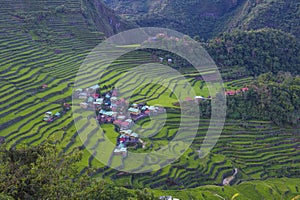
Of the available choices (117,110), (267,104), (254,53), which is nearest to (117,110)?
(117,110)

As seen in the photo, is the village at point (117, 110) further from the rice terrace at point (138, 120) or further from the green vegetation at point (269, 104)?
the green vegetation at point (269, 104)

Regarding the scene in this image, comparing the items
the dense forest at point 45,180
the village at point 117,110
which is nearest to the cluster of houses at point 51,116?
the village at point 117,110

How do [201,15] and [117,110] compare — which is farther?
[201,15]

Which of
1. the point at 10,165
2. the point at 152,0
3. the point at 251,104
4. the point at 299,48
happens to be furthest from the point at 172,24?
the point at 10,165

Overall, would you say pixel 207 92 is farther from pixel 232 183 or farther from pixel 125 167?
pixel 125 167

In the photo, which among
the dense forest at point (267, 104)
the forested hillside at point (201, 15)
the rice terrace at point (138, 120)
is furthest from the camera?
the forested hillside at point (201, 15)

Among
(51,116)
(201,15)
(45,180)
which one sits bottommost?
(51,116)

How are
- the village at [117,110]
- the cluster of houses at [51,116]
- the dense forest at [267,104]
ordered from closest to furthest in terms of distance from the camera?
the village at [117,110]
the cluster of houses at [51,116]
the dense forest at [267,104]

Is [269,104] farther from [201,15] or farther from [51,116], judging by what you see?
[201,15]
